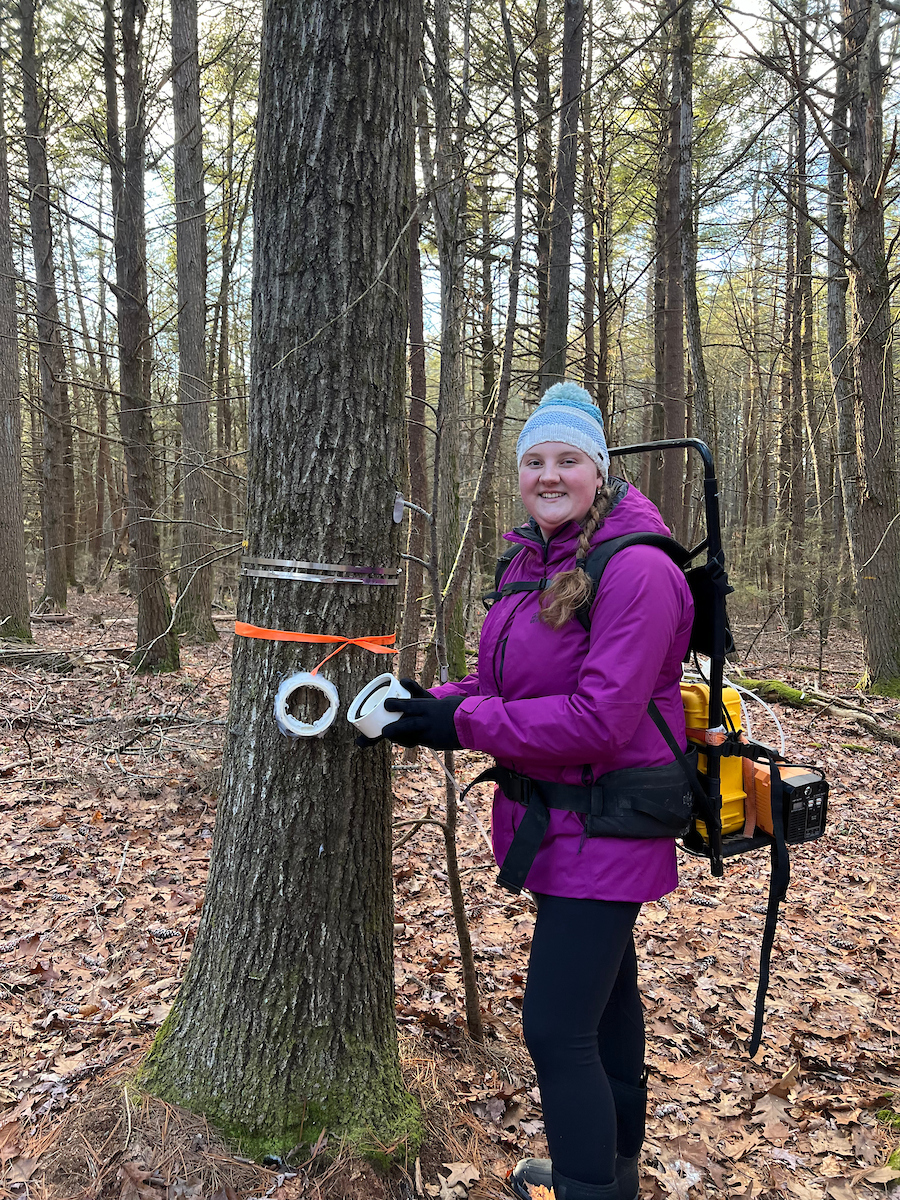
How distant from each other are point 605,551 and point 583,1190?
1.54 meters

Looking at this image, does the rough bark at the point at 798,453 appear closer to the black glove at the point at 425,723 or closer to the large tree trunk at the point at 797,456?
the large tree trunk at the point at 797,456

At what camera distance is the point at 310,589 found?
2107mm

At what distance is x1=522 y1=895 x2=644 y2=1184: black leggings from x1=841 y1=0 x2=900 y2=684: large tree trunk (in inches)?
287

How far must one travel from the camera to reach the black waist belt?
1.75m

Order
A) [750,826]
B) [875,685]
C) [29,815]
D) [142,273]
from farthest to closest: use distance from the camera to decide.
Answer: [875,685]
[142,273]
[29,815]
[750,826]

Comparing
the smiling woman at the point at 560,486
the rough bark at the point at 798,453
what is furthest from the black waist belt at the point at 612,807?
the rough bark at the point at 798,453

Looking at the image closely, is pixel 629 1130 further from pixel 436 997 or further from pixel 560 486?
pixel 560 486

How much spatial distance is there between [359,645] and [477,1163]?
1.63m

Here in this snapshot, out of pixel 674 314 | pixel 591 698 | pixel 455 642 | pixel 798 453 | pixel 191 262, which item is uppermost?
pixel 191 262

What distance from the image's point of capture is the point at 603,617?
1728 millimetres

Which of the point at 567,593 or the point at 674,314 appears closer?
the point at 567,593

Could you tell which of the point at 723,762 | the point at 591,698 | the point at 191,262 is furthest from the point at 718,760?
the point at 191,262

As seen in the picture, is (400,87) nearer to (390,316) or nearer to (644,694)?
(390,316)

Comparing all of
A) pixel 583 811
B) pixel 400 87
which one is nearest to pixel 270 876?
pixel 583 811
